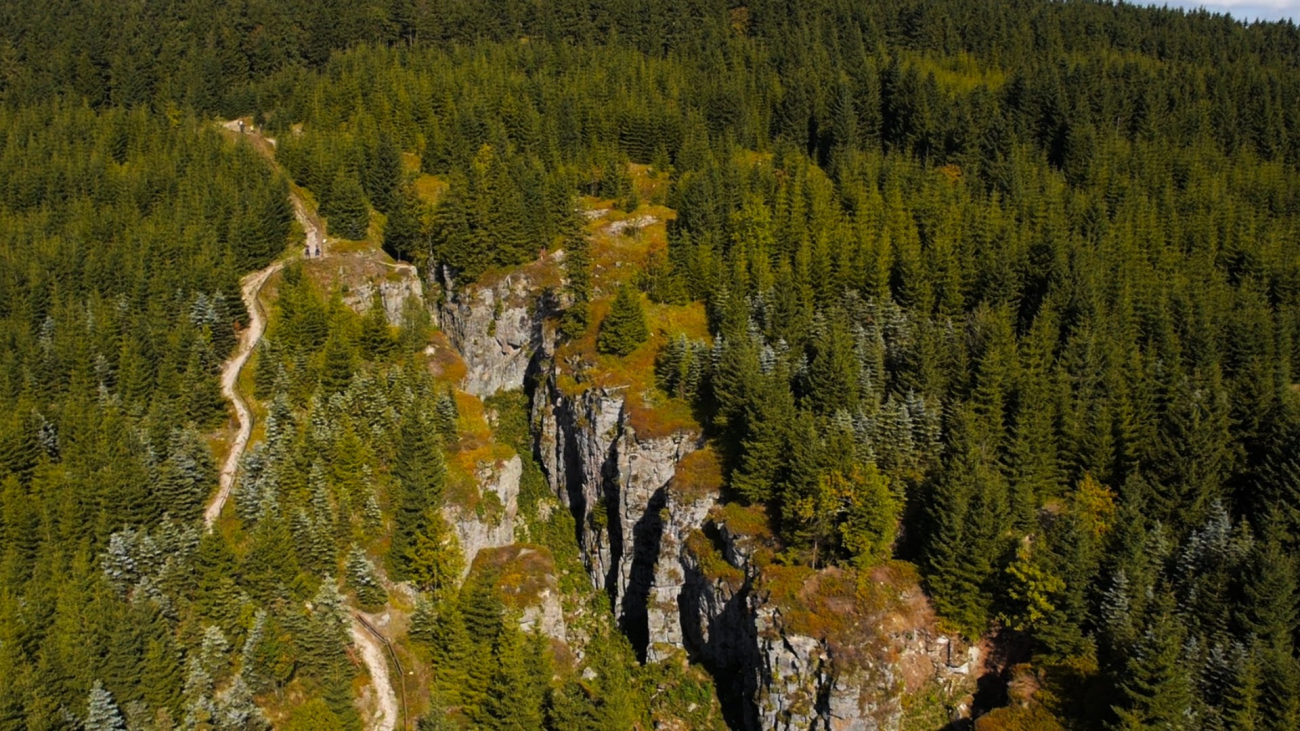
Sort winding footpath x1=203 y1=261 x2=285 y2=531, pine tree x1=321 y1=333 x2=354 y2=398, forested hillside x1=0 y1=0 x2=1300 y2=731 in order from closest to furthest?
forested hillside x1=0 y1=0 x2=1300 y2=731
winding footpath x1=203 y1=261 x2=285 y2=531
pine tree x1=321 y1=333 x2=354 y2=398

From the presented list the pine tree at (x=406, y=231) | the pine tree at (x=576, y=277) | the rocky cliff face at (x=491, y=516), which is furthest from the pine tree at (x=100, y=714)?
the pine tree at (x=406, y=231)

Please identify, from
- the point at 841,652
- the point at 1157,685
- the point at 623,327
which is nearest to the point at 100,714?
the point at 841,652

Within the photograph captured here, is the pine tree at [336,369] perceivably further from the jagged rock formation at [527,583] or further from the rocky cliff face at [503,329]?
the jagged rock formation at [527,583]

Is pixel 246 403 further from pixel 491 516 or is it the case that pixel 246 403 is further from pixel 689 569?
pixel 689 569

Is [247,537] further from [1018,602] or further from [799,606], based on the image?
[1018,602]

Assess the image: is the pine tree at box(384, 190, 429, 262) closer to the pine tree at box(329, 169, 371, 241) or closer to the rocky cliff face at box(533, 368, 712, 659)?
the pine tree at box(329, 169, 371, 241)

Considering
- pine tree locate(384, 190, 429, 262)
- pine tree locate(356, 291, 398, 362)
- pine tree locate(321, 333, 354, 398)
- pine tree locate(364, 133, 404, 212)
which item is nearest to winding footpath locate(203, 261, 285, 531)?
pine tree locate(321, 333, 354, 398)
